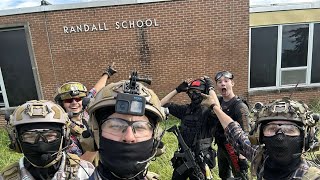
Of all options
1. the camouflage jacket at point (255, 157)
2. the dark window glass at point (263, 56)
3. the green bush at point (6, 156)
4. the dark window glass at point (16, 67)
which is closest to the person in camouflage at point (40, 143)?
the camouflage jacket at point (255, 157)

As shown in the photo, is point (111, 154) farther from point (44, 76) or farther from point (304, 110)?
point (44, 76)

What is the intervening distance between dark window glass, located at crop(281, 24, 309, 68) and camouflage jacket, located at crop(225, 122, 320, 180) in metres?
7.17

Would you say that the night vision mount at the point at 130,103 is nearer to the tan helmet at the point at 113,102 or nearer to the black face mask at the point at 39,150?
the tan helmet at the point at 113,102

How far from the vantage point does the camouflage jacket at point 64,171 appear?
2.26 metres

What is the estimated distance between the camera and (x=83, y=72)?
916cm

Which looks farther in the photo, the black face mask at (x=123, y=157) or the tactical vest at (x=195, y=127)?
the tactical vest at (x=195, y=127)

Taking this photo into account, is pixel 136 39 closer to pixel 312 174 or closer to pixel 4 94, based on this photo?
pixel 4 94

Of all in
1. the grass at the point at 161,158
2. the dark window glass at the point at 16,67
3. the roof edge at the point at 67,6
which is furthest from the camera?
the dark window glass at the point at 16,67

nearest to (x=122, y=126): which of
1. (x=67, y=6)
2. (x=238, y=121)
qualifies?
(x=238, y=121)

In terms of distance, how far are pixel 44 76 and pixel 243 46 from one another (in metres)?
6.11

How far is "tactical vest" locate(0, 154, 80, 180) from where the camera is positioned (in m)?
2.24

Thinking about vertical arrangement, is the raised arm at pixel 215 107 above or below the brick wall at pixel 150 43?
below

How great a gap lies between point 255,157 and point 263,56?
755cm

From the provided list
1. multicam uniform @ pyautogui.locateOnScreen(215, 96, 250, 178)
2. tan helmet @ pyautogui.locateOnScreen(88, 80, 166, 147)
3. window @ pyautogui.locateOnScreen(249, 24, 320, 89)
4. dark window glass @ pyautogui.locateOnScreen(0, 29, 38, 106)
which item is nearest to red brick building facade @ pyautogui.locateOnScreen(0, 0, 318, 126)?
dark window glass @ pyautogui.locateOnScreen(0, 29, 38, 106)
